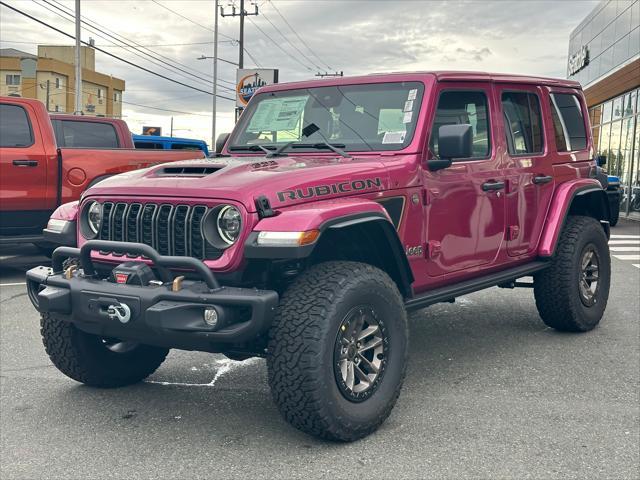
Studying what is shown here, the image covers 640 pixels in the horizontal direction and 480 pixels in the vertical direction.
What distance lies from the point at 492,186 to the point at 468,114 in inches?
20.8

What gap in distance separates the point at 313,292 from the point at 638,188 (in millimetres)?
21021

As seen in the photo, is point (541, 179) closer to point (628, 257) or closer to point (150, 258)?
point (150, 258)

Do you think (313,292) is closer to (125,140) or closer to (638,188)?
(125,140)

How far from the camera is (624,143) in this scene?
24.8m

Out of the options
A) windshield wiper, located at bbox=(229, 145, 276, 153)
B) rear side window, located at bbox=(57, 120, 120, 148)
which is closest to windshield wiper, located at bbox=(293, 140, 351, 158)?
windshield wiper, located at bbox=(229, 145, 276, 153)

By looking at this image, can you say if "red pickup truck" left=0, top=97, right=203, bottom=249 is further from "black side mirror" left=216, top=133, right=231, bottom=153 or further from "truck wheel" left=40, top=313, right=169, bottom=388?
"truck wheel" left=40, top=313, right=169, bottom=388

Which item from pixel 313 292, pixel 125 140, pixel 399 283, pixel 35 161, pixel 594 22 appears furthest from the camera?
pixel 594 22

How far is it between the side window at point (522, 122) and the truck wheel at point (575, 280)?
2.71 feet

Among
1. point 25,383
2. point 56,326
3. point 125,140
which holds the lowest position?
point 25,383

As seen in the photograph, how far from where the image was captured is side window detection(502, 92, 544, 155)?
18.3 ft

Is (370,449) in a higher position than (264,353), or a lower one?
lower

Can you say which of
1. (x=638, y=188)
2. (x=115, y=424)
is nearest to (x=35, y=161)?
(x=115, y=424)

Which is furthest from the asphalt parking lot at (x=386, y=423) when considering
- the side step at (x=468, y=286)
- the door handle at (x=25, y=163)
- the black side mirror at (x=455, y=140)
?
the door handle at (x=25, y=163)

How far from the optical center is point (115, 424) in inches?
164
